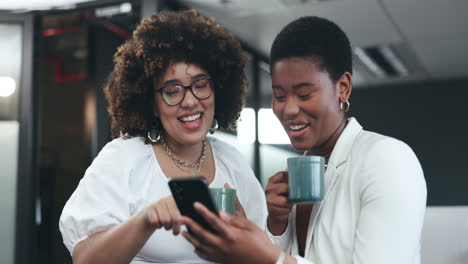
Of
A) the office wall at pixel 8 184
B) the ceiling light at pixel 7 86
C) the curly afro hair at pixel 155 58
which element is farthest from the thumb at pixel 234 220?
the ceiling light at pixel 7 86

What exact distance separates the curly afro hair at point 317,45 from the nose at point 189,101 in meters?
0.29

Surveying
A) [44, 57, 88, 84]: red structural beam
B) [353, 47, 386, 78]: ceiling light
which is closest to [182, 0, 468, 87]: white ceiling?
[353, 47, 386, 78]: ceiling light

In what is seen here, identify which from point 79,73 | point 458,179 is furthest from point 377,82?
point 79,73

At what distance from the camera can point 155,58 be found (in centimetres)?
163

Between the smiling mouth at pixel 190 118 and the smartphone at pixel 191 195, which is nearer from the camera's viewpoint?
the smartphone at pixel 191 195

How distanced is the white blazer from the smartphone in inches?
11.5

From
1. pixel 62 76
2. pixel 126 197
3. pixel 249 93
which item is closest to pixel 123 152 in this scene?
Answer: pixel 126 197

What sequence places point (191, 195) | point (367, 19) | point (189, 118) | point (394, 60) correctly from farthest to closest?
point (394, 60) < point (367, 19) < point (189, 118) < point (191, 195)

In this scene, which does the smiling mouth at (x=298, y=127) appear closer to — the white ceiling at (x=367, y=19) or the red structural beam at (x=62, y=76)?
the white ceiling at (x=367, y=19)

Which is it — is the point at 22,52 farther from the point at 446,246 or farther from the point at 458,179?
the point at 458,179

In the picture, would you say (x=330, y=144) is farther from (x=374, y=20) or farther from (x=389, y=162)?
(x=374, y=20)

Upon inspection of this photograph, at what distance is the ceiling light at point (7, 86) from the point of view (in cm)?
407

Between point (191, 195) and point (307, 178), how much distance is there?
0.99 feet

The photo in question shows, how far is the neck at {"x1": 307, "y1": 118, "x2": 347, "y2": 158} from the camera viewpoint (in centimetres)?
146
